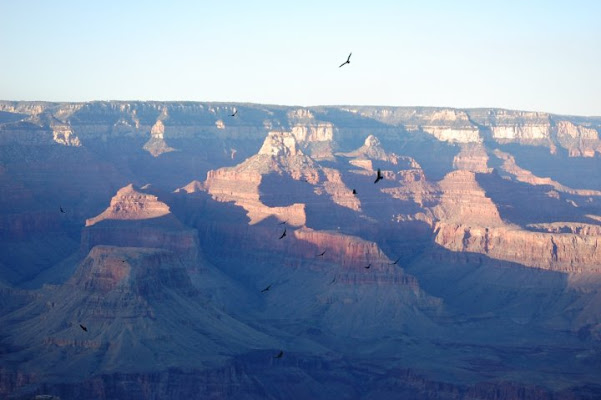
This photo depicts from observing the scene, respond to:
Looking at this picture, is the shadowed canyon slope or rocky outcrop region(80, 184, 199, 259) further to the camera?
rocky outcrop region(80, 184, 199, 259)

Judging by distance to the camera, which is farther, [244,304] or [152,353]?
[244,304]

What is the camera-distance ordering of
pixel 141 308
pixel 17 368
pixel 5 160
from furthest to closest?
pixel 5 160 → pixel 141 308 → pixel 17 368

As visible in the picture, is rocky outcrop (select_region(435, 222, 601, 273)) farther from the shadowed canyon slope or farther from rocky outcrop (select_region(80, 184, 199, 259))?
rocky outcrop (select_region(80, 184, 199, 259))

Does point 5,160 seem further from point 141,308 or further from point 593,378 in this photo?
point 593,378

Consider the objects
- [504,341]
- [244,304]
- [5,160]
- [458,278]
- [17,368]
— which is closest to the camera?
[17,368]

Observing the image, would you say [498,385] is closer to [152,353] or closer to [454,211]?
[152,353]

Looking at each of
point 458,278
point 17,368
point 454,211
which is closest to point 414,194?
point 454,211

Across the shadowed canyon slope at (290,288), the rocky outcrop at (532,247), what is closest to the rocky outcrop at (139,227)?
the shadowed canyon slope at (290,288)

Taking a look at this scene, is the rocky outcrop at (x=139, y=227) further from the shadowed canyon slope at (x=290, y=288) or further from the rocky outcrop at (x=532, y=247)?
the rocky outcrop at (x=532, y=247)

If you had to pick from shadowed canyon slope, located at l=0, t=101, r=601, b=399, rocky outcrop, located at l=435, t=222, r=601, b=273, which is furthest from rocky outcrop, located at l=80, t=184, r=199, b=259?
rocky outcrop, located at l=435, t=222, r=601, b=273
